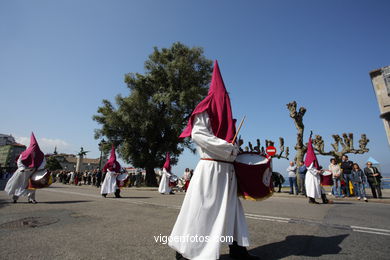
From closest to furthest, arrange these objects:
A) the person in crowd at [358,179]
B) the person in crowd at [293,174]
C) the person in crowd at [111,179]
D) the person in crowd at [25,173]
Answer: the person in crowd at [25,173]
the person in crowd at [358,179]
the person in crowd at [111,179]
the person in crowd at [293,174]

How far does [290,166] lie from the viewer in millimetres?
13055

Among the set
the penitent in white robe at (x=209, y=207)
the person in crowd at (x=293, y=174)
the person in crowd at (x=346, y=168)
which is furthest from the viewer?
the person in crowd at (x=293, y=174)

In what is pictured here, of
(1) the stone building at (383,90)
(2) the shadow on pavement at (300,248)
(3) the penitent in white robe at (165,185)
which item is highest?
(1) the stone building at (383,90)

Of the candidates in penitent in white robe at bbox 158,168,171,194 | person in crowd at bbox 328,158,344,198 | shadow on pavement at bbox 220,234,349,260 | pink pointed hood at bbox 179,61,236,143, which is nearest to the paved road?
shadow on pavement at bbox 220,234,349,260

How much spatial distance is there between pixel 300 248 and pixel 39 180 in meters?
8.76

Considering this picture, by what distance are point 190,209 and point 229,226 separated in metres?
0.49

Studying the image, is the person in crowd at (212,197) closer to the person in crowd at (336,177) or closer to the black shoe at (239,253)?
the black shoe at (239,253)

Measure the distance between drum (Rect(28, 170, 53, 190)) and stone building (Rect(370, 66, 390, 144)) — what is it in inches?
1171

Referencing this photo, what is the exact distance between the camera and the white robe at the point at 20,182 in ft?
25.5

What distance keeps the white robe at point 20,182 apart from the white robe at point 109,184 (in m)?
3.24

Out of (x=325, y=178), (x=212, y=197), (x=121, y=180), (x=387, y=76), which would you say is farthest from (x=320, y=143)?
(x=212, y=197)

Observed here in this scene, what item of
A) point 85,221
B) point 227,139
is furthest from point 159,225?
point 227,139

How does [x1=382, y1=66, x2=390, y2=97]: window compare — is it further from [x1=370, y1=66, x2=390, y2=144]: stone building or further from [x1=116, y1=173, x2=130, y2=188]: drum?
[x1=116, y1=173, x2=130, y2=188]: drum

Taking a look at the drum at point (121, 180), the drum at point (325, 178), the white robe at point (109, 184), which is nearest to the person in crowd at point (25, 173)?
the white robe at point (109, 184)
